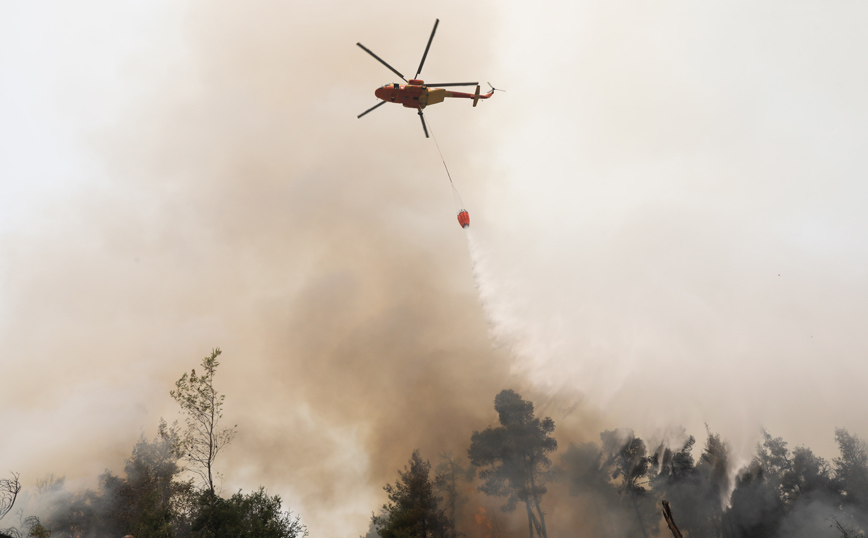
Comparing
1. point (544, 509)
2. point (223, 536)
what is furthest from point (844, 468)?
point (223, 536)

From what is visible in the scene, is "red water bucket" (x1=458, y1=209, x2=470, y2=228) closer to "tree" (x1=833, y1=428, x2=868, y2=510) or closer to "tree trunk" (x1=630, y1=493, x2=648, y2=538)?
"tree trunk" (x1=630, y1=493, x2=648, y2=538)

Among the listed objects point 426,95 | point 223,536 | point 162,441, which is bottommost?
point 223,536

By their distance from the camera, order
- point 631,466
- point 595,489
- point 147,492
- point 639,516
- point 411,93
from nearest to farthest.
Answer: point 411,93, point 147,492, point 639,516, point 631,466, point 595,489

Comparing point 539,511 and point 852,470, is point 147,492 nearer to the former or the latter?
point 539,511

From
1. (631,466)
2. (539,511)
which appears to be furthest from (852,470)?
(539,511)

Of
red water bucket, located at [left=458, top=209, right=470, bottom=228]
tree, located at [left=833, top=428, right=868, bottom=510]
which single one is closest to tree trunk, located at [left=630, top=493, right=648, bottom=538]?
tree, located at [left=833, top=428, right=868, bottom=510]

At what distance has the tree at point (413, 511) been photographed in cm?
4809

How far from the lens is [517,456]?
203 ft

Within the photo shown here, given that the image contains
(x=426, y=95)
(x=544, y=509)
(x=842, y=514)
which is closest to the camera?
(x=426, y=95)

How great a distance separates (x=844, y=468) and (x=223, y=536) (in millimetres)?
72938

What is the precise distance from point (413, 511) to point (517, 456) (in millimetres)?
19559

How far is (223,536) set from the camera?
35.8 meters

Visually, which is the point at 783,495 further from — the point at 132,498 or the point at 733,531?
the point at 132,498

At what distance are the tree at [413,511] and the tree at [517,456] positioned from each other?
987cm
